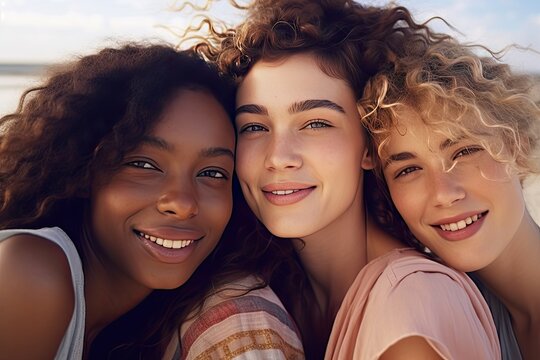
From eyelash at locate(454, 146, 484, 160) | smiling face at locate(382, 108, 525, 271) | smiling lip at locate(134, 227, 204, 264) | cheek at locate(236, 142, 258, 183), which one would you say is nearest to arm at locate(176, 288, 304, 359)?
smiling lip at locate(134, 227, 204, 264)

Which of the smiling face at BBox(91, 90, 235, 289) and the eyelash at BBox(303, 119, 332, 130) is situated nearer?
the smiling face at BBox(91, 90, 235, 289)

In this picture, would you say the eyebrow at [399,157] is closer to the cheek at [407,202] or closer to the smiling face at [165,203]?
the cheek at [407,202]

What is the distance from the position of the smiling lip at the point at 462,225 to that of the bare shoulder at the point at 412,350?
2.08ft

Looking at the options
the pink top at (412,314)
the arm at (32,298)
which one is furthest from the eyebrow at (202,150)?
the pink top at (412,314)

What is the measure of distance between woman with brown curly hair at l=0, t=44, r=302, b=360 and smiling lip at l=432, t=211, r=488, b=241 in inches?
27.3

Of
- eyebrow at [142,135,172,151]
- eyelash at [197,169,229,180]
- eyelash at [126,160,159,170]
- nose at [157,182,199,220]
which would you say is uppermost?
eyebrow at [142,135,172,151]

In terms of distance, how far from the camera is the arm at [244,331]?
7.07ft

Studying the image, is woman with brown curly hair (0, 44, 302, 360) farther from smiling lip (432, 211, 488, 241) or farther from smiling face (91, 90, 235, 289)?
smiling lip (432, 211, 488, 241)

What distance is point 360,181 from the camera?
262cm

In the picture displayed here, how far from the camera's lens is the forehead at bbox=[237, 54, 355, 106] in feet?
7.86

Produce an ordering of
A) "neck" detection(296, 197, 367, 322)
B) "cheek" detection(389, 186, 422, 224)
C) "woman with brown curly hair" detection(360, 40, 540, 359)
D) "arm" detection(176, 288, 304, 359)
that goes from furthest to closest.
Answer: "neck" detection(296, 197, 367, 322), "cheek" detection(389, 186, 422, 224), "woman with brown curly hair" detection(360, 40, 540, 359), "arm" detection(176, 288, 304, 359)

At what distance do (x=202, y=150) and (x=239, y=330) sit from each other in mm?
678

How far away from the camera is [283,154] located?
2.32 meters

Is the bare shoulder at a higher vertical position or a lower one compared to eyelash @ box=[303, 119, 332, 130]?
lower
